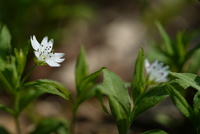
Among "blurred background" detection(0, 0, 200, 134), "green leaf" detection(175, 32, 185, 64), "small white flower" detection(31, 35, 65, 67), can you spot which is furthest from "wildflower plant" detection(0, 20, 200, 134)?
"blurred background" detection(0, 0, 200, 134)

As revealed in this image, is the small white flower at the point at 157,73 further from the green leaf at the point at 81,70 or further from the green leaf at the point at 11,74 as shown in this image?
the green leaf at the point at 11,74

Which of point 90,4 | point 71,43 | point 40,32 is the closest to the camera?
point 40,32

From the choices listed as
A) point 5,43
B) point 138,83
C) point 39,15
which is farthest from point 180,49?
point 39,15

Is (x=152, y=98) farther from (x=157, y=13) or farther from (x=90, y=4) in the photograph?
(x=90, y=4)

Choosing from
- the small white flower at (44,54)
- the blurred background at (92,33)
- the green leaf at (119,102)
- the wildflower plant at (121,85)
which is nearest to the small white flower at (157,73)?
the wildflower plant at (121,85)

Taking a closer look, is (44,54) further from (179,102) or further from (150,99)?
(179,102)

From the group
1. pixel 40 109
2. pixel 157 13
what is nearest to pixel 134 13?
pixel 157 13
